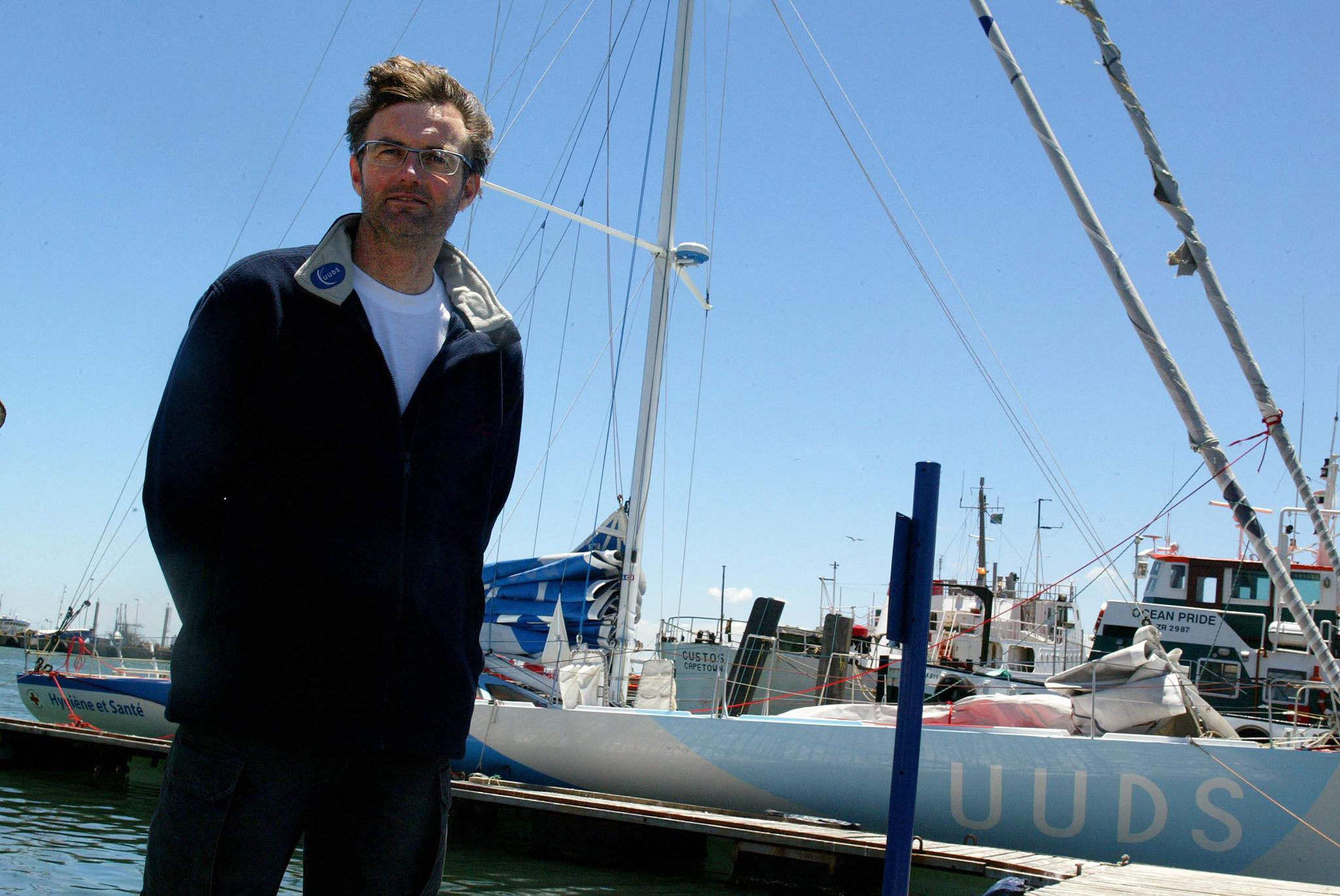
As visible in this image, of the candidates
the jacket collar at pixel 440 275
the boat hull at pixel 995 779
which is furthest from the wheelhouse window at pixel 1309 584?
the jacket collar at pixel 440 275

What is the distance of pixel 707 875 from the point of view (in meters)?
9.24

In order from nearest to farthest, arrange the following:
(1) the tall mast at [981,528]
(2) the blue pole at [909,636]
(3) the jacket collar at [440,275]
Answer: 1. (3) the jacket collar at [440,275]
2. (2) the blue pole at [909,636]
3. (1) the tall mast at [981,528]

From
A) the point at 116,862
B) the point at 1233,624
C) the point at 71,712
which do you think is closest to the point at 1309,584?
the point at 1233,624

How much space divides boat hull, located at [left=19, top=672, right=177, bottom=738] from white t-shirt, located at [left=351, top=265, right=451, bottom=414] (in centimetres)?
1335

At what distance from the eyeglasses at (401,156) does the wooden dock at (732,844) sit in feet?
16.6

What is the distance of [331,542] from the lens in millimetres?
1411

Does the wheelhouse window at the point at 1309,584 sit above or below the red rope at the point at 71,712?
above

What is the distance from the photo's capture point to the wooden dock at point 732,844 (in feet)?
23.3

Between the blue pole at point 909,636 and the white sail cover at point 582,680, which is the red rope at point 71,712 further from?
the blue pole at point 909,636

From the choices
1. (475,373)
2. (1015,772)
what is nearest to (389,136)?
(475,373)

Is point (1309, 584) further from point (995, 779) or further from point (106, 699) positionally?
point (106, 699)

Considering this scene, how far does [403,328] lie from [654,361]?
10.4 meters

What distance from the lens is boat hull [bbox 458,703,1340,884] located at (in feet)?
24.7

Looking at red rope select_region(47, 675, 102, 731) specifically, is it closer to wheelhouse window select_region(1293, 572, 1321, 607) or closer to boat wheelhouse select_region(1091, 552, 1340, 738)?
boat wheelhouse select_region(1091, 552, 1340, 738)
